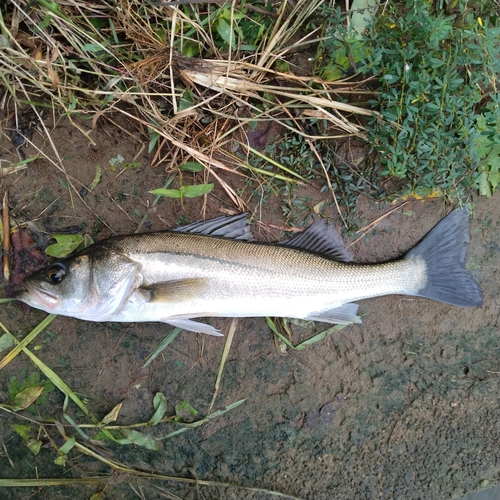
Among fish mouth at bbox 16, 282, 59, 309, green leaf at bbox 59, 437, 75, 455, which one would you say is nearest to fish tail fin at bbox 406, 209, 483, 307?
fish mouth at bbox 16, 282, 59, 309

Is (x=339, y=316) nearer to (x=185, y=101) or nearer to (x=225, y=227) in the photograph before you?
(x=225, y=227)

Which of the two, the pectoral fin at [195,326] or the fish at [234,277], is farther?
the pectoral fin at [195,326]

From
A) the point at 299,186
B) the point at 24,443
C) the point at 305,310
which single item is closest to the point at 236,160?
the point at 299,186

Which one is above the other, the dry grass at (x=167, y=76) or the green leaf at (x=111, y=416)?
the dry grass at (x=167, y=76)

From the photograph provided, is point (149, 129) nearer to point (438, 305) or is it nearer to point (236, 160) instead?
point (236, 160)

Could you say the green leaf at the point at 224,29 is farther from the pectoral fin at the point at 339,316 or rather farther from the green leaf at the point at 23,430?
the green leaf at the point at 23,430

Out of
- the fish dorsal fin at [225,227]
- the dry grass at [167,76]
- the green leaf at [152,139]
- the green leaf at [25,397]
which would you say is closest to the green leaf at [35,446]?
the green leaf at [25,397]

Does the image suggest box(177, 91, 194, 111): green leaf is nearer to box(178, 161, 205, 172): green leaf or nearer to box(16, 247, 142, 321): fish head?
box(178, 161, 205, 172): green leaf
